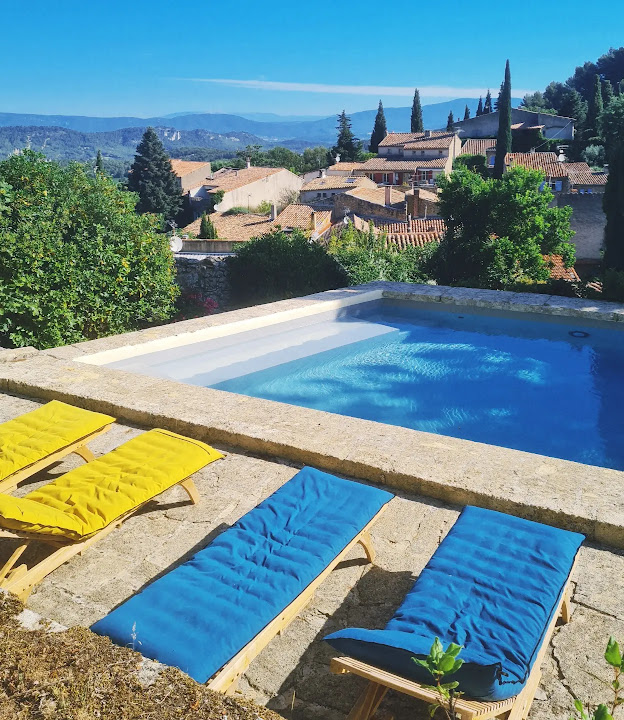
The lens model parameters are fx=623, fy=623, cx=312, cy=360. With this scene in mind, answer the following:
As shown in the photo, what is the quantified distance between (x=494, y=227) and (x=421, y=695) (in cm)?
1259

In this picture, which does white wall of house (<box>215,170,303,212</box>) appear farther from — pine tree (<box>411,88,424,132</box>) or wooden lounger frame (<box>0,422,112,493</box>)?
wooden lounger frame (<box>0,422,112,493</box>)

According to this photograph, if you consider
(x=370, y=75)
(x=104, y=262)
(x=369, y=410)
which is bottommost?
(x=369, y=410)

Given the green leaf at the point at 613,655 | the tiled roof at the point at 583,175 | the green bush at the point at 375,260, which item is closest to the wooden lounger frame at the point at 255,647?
the green leaf at the point at 613,655

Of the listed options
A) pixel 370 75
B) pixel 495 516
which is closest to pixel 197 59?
pixel 370 75

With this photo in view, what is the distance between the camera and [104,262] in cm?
876

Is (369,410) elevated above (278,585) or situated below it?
below

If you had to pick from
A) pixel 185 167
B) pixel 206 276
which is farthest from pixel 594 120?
pixel 206 276

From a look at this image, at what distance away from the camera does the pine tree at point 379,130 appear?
77.1 m

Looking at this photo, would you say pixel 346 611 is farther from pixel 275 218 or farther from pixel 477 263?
pixel 275 218

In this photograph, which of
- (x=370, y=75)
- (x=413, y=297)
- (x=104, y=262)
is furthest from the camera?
(x=370, y=75)

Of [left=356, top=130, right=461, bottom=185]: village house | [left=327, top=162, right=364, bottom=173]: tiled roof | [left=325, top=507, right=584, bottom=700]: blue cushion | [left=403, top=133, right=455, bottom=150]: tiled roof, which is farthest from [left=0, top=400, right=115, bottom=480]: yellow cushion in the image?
[left=403, top=133, right=455, bottom=150]: tiled roof

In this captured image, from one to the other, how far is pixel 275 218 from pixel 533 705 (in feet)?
147

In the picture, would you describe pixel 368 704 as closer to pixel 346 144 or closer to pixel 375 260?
pixel 375 260

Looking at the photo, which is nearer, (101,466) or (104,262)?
(101,466)
